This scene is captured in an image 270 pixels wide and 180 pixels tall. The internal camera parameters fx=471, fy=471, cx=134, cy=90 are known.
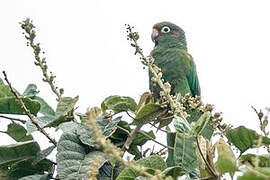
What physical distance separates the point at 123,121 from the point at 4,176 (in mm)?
426

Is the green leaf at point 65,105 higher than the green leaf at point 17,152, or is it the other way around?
the green leaf at point 65,105

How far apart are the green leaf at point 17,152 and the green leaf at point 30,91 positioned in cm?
24

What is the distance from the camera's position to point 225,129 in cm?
122

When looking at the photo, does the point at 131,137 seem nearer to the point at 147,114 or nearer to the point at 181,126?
the point at 147,114

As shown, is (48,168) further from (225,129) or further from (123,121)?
(225,129)

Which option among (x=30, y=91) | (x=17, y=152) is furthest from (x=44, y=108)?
(x=17, y=152)

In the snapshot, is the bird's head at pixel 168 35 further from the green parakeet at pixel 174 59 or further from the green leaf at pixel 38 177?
the green leaf at pixel 38 177

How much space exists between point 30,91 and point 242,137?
2.82 ft

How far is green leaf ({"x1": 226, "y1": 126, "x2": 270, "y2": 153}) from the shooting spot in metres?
1.12

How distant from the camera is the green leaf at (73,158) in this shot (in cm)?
130

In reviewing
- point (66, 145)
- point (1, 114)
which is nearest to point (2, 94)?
point (1, 114)

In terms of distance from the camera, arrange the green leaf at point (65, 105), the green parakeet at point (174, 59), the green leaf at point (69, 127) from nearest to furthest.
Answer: the green leaf at point (69, 127), the green leaf at point (65, 105), the green parakeet at point (174, 59)

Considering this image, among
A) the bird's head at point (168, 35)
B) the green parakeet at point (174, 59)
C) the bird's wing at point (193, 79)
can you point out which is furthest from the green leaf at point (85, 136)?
the bird's head at point (168, 35)

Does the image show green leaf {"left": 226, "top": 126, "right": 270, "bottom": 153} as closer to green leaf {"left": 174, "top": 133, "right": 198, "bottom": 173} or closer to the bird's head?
green leaf {"left": 174, "top": 133, "right": 198, "bottom": 173}
